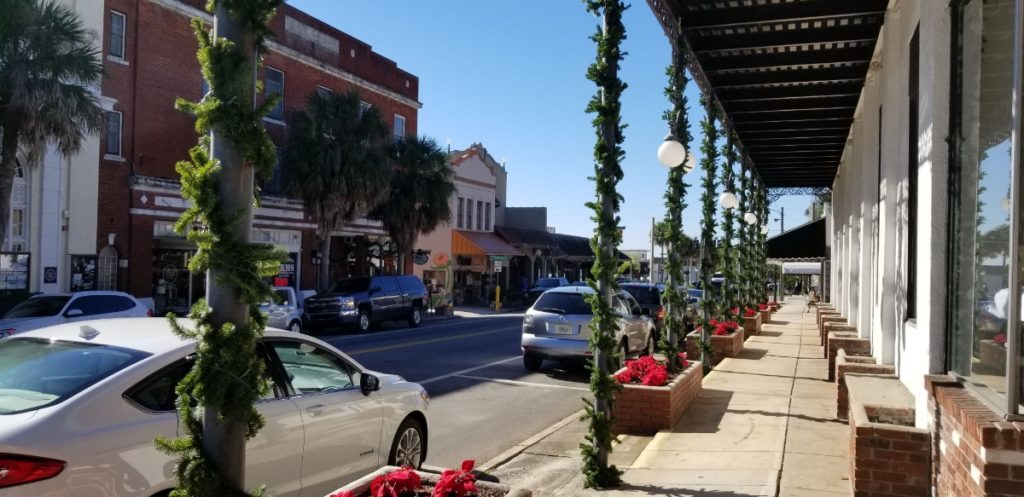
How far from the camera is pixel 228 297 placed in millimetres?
3207

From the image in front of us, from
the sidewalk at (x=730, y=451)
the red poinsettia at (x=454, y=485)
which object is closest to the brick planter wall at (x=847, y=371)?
the sidewalk at (x=730, y=451)

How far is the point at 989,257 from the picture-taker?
15.6 feet

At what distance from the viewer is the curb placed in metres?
7.85

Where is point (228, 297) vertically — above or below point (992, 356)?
above

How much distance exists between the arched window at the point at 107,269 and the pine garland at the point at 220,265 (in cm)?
2227

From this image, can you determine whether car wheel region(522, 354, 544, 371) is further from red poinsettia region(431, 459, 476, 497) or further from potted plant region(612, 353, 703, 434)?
red poinsettia region(431, 459, 476, 497)

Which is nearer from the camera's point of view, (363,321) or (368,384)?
(368,384)

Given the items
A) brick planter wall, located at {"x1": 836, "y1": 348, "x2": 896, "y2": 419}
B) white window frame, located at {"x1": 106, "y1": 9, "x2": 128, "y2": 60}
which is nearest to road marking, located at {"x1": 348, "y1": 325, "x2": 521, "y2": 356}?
brick planter wall, located at {"x1": 836, "y1": 348, "x2": 896, "y2": 419}

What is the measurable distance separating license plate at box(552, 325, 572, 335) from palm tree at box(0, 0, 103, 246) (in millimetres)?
11697

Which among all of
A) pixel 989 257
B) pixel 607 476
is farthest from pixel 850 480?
pixel 989 257

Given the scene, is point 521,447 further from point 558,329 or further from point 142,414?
point 558,329

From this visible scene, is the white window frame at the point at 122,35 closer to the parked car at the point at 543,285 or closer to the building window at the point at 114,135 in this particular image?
the building window at the point at 114,135

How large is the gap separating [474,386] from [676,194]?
4.71 meters

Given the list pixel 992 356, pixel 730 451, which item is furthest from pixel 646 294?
pixel 992 356
